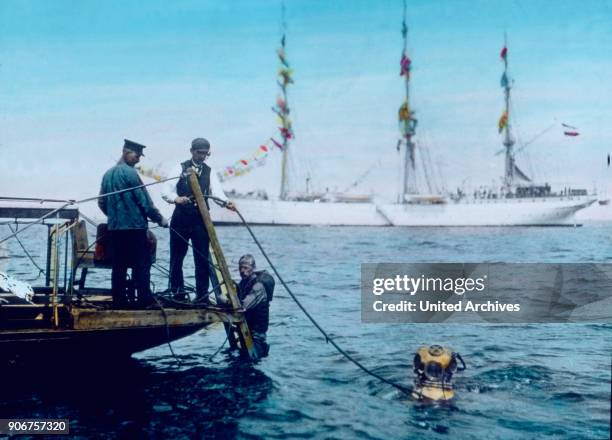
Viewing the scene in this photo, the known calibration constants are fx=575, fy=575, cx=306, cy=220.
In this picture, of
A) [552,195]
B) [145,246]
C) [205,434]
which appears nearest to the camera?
[205,434]

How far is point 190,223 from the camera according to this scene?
684cm

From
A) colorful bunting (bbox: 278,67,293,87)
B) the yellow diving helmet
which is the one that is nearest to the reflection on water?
the yellow diving helmet

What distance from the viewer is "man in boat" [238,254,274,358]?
693 centimetres

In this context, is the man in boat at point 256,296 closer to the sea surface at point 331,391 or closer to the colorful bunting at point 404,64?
the sea surface at point 331,391

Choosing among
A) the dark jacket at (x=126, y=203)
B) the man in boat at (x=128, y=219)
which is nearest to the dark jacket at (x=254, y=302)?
the man in boat at (x=128, y=219)

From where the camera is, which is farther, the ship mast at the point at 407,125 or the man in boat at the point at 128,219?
the ship mast at the point at 407,125

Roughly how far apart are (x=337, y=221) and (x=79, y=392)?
186ft

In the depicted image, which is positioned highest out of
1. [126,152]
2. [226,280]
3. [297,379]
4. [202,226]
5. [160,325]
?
[126,152]

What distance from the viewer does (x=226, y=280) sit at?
6465mm

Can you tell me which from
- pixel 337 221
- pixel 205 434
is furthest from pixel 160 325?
pixel 337 221

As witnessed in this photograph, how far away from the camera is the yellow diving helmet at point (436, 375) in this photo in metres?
5.95

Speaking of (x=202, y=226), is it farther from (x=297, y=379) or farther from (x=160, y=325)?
(x=297, y=379)

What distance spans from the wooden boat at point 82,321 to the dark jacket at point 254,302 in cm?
29

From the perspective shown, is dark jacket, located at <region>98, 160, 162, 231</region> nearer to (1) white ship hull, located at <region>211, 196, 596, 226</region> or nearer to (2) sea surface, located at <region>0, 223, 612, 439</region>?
(2) sea surface, located at <region>0, 223, 612, 439</region>
